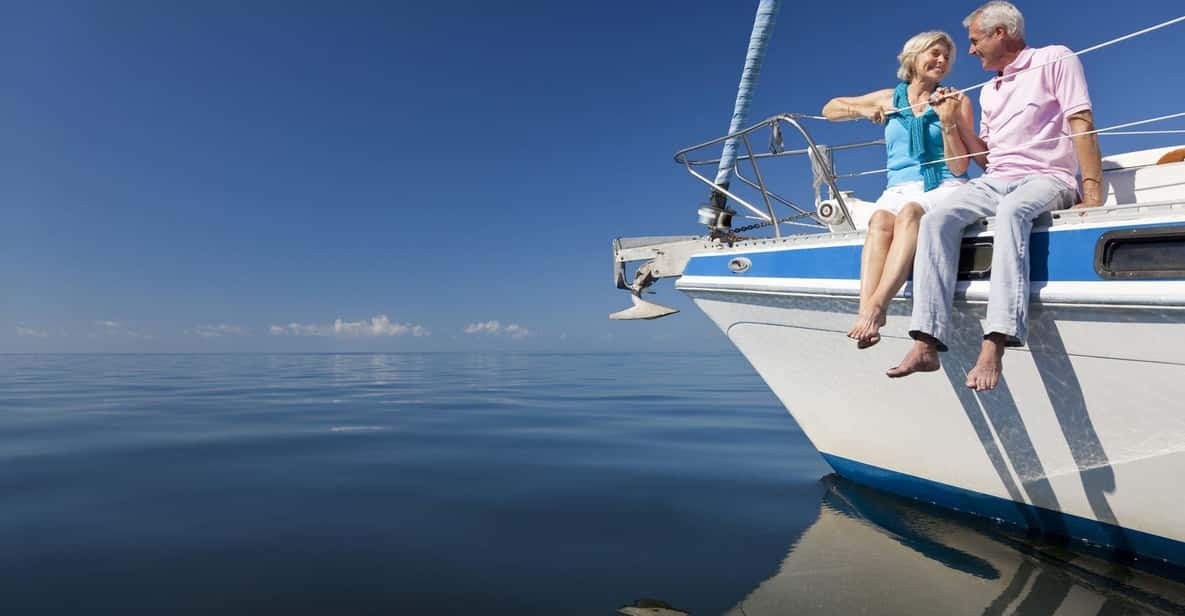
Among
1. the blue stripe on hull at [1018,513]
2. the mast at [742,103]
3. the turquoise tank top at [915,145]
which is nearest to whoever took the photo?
the blue stripe on hull at [1018,513]

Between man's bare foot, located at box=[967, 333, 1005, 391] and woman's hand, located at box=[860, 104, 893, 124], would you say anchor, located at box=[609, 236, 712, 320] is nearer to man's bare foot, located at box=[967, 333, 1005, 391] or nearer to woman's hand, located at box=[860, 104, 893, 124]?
woman's hand, located at box=[860, 104, 893, 124]

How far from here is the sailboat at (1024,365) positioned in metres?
2.50

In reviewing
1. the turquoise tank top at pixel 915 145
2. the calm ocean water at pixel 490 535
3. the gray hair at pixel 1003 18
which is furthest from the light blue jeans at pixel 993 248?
the calm ocean water at pixel 490 535

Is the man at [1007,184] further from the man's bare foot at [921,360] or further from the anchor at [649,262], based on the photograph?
the anchor at [649,262]

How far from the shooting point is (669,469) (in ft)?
17.3

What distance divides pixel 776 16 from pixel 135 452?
8.13 m

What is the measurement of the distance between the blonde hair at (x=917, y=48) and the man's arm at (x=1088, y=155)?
727 millimetres

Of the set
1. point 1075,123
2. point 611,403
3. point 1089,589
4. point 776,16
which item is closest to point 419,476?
point 1089,589

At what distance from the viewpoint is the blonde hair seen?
10.2 feet

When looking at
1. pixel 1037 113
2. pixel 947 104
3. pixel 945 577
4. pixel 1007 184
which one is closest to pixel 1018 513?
pixel 945 577

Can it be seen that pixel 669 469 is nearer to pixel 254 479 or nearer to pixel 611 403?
pixel 254 479

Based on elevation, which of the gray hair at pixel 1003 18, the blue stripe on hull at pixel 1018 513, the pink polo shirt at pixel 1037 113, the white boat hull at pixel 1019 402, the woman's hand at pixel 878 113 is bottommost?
the blue stripe on hull at pixel 1018 513

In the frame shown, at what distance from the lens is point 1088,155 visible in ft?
8.91

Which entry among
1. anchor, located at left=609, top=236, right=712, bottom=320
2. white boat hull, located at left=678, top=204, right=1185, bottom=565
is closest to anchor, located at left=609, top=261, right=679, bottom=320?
anchor, located at left=609, top=236, right=712, bottom=320
